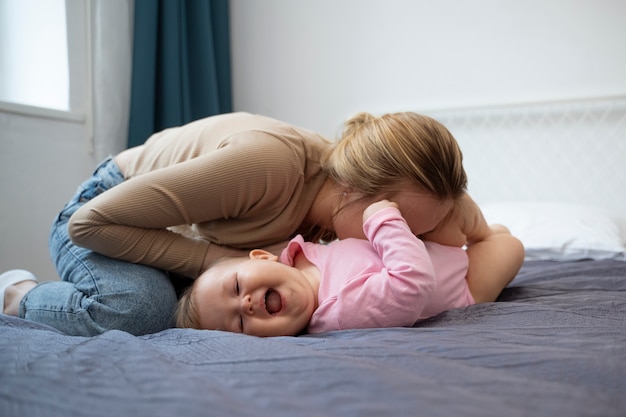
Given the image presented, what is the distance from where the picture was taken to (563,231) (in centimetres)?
176

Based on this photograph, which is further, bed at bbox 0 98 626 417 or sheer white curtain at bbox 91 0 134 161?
sheer white curtain at bbox 91 0 134 161

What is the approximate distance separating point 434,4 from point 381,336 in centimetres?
204

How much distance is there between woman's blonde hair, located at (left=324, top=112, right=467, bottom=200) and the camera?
101 cm

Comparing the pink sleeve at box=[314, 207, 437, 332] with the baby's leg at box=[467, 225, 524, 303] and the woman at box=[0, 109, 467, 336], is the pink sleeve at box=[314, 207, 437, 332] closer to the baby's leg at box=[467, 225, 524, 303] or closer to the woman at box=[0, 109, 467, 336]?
the woman at box=[0, 109, 467, 336]

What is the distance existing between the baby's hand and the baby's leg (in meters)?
0.28

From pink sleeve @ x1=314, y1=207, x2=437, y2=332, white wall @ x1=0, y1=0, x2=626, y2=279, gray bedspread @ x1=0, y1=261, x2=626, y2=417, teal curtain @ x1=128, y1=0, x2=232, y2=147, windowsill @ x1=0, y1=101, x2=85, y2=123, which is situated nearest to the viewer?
gray bedspread @ x1=0, y1=261, x2=626, y2=417

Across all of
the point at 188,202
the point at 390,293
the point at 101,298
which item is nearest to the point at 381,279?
the point at 390,293

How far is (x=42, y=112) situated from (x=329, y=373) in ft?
6.05

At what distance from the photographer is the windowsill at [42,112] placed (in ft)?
6.03

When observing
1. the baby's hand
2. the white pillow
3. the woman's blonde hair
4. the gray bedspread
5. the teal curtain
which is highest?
the teal curtain

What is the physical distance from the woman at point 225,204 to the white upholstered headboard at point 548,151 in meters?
1.22

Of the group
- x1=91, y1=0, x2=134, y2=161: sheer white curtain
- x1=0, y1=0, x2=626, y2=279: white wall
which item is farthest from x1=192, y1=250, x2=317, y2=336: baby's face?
x1=91, y1=0, x2=134, y2=161: sheer white curtain

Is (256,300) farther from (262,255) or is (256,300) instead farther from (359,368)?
(359,368)

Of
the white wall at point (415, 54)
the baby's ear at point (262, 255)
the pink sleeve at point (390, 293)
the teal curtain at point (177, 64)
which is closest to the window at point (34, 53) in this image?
the teal curtain at point (177, 64)
